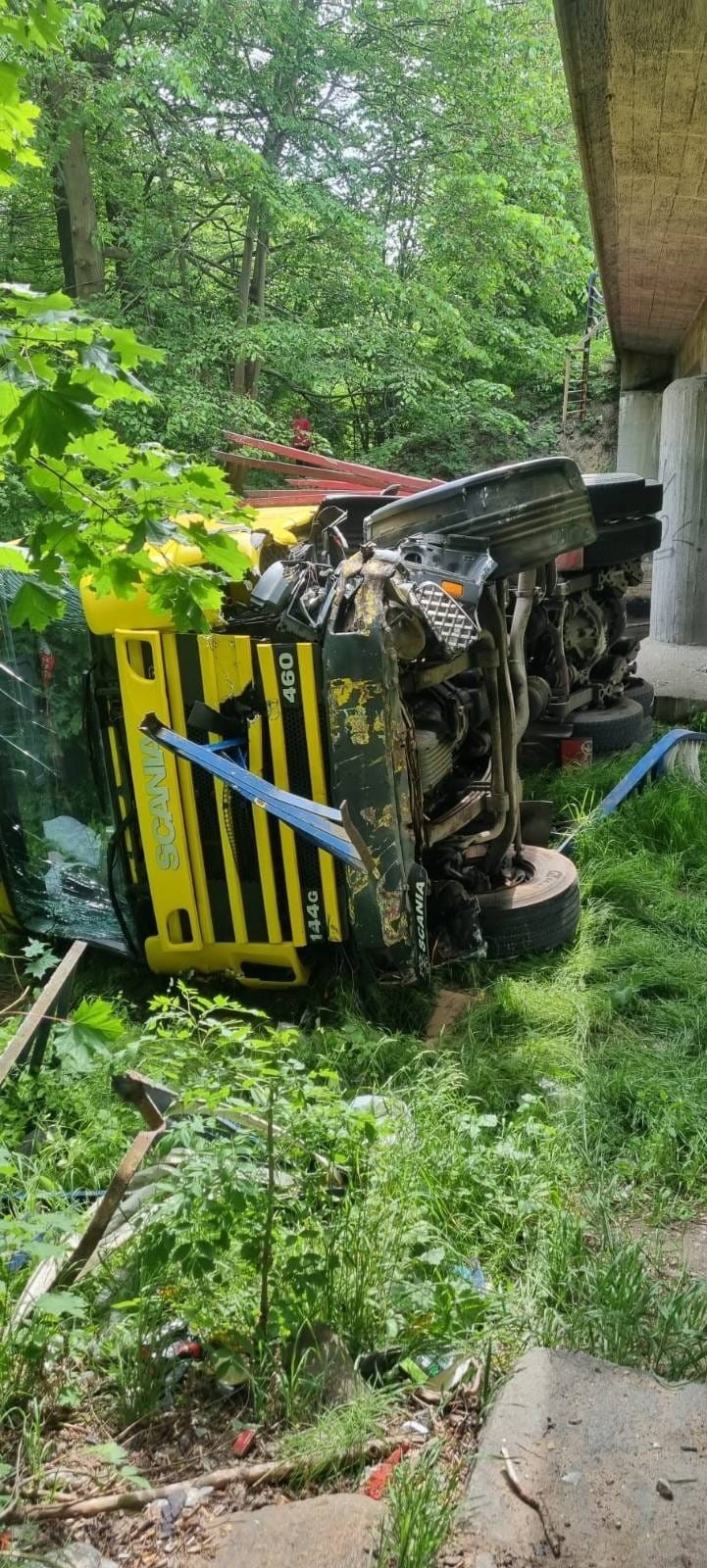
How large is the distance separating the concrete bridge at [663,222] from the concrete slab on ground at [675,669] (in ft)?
0.05

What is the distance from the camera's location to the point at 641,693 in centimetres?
797

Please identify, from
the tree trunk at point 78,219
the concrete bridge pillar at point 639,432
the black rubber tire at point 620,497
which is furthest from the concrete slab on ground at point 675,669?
the tree trunk at point 78,219

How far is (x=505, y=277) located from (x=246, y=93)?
444 centimetres

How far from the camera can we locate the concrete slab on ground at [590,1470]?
1702 mm

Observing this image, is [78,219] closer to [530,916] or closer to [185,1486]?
[530,916]

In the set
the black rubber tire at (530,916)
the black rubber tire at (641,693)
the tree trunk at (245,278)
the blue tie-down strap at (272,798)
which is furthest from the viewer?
the tree trunk at (245,278)

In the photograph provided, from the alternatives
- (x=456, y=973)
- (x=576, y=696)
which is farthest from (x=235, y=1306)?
(x=576, y=696)

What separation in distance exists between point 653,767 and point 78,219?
27.0 ft

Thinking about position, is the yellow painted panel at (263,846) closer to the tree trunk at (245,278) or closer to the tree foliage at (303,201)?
the tree foliage at (303,201)

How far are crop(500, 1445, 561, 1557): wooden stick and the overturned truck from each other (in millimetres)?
1635

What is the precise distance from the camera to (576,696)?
687 centimetres

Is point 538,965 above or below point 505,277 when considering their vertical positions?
below

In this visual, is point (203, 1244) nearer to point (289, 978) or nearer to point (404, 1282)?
point (404, 1282)

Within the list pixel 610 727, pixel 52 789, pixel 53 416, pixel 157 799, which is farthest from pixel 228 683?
pixel 610 727
